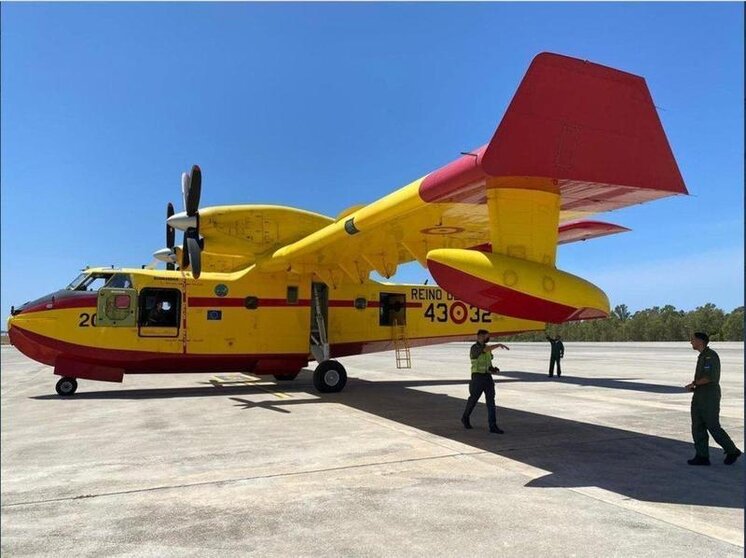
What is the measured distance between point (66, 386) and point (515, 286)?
12.1 metres

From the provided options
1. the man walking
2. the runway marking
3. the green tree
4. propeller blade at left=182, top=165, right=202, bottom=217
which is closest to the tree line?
the green tree

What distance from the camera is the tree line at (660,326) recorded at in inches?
1909

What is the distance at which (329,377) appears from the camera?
13922mm

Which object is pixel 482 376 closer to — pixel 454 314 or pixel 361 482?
pixel 361 482

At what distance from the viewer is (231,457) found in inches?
279

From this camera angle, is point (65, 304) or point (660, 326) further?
point (660, 326)

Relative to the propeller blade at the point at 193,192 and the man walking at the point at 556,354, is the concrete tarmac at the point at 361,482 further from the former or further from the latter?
the man walking at the point at 556,354

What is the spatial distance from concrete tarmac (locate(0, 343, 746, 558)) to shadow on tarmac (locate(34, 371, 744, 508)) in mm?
36

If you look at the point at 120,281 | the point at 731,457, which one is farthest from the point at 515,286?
the point at 120,281

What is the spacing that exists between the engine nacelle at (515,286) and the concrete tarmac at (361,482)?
6.33ft

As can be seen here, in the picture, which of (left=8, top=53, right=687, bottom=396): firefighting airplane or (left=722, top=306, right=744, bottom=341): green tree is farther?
(left=722, top=306, right=744, bottom=341): green tree

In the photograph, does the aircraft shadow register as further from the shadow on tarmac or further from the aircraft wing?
the aircraft wing

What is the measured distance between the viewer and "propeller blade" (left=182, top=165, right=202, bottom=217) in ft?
42.3

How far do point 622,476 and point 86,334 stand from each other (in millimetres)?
11976
